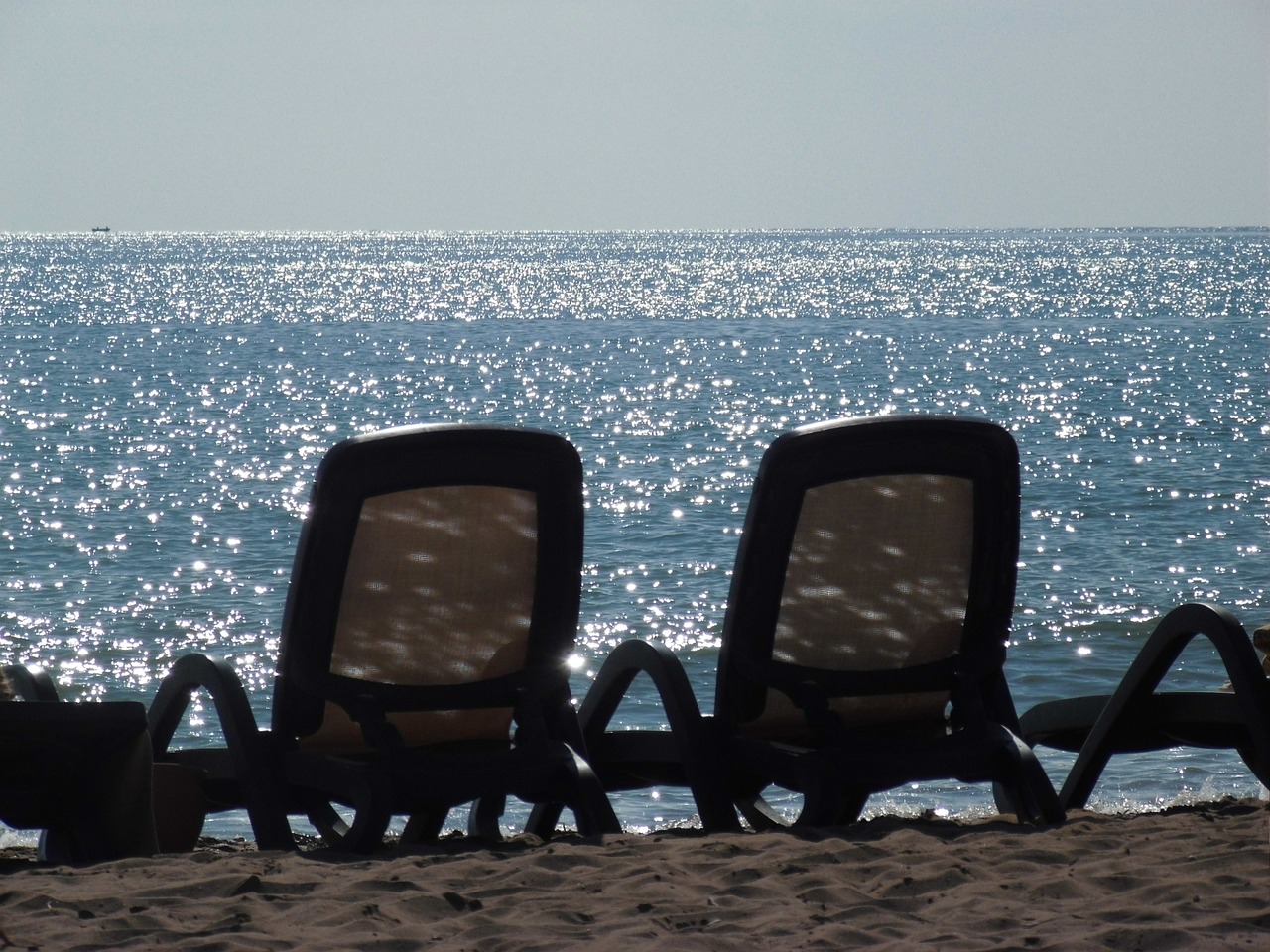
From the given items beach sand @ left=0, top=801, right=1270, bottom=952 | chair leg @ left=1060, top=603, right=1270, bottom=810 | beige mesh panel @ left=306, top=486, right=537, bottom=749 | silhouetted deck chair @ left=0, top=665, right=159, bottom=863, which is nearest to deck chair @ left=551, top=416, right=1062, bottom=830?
beach sand @ left=0, top=801, right=1270, bottom=952

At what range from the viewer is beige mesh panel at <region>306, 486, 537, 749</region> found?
3531 millimetres

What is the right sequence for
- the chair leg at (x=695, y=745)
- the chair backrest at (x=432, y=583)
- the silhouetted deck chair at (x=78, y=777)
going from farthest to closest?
the chair leg at (x=695, y=745)
the chair backrest at (x=432, y=583)
the silhouetted deck chair at (x=78, y=777)

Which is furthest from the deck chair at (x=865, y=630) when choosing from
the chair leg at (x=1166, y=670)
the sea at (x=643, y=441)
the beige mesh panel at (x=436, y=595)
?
the sea at (x=643, y=441)

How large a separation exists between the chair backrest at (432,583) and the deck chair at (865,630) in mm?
409

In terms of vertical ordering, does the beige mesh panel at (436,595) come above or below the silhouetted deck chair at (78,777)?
above

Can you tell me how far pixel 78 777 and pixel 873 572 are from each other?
1902mm

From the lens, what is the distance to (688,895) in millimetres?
3025

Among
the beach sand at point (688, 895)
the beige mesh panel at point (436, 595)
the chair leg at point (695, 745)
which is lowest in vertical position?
the beach sand at point (688, 895)

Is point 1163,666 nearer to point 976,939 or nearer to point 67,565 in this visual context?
point 976,939

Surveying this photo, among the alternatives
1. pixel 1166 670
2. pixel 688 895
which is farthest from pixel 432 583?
pixel 1166 670

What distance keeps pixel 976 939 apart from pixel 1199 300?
7960 cm

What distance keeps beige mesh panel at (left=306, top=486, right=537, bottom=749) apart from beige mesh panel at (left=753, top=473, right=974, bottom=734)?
0.66 m

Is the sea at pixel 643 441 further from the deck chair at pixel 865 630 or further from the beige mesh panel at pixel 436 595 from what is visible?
the beige mesh panel at pixel 436 595

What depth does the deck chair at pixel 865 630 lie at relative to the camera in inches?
143
